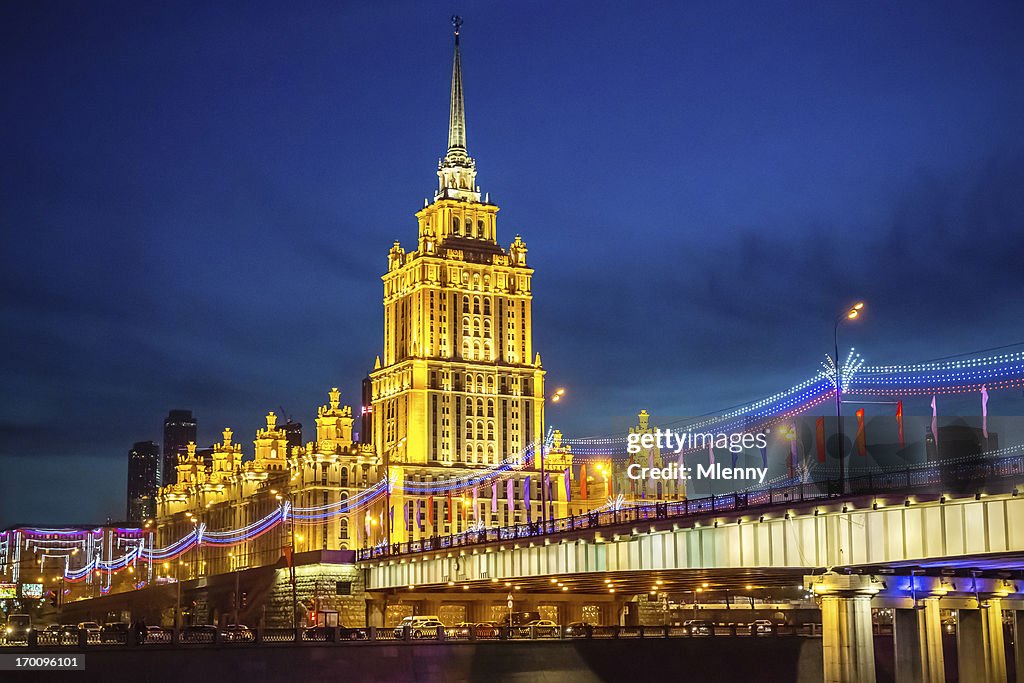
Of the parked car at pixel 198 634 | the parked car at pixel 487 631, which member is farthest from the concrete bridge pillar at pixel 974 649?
the parked car at pixel 198 634

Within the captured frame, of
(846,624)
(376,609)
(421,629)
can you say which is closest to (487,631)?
(421,629)

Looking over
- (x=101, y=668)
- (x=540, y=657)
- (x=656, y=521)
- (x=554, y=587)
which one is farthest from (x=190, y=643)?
(x=554, y=587)

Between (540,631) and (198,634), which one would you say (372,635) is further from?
(540,631)

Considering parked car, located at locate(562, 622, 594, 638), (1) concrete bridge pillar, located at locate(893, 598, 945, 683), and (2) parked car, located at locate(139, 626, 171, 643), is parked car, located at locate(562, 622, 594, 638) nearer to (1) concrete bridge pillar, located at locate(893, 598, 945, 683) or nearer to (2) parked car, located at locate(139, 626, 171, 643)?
(1) concrete bridge pillar, located at locate(893, 598, 945, 683)

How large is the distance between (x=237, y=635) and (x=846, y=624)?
43.8m

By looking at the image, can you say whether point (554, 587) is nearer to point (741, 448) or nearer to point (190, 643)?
point (741, 448)

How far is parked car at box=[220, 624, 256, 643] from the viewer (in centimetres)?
9661

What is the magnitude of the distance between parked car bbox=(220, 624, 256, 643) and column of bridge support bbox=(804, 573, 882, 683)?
41137 mm

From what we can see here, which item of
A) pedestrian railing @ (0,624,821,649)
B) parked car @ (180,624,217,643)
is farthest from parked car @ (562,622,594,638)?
parked car @ (180,624,217,643)

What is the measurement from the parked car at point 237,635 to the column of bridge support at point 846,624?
4114cm

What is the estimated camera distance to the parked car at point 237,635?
317ft

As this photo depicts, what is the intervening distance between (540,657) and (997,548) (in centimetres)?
4924

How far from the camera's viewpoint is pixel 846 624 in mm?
73062

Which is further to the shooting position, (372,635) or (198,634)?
(372,635)
